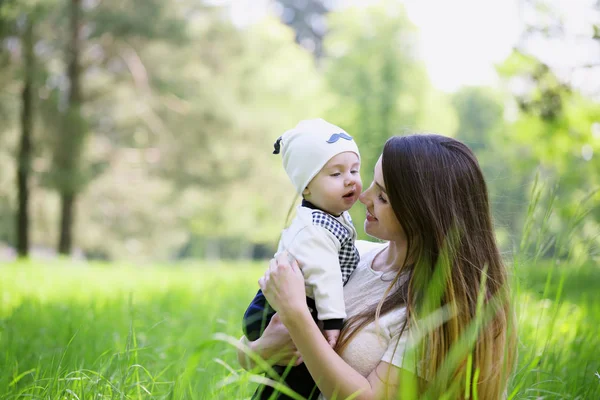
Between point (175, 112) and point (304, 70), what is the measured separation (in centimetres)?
581

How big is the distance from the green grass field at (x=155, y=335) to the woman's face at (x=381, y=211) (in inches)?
19.2

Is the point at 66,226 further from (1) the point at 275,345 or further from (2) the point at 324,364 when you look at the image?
(2) the point at 324,364

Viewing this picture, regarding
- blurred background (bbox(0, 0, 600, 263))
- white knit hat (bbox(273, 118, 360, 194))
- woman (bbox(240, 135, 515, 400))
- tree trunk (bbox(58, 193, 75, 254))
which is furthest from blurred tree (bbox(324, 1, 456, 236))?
woman (bbox(240, 135, 515, 400))

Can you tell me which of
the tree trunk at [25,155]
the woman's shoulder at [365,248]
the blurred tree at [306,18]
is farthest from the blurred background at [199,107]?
the blurred tree at [306,18]

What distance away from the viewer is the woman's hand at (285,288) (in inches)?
66.7

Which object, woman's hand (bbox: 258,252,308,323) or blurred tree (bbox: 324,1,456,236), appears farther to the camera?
blurred tree (bbox: 324,1,456,236)

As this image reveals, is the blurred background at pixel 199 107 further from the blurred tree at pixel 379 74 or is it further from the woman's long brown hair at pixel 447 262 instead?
the woman's long brown hair at pixel 447 262

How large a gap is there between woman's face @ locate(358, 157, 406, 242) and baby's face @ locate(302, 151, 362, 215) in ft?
0.19

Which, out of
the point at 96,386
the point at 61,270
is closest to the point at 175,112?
the point at 61,270

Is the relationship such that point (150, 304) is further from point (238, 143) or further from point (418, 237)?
point (238, 143)

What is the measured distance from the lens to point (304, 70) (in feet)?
70.2

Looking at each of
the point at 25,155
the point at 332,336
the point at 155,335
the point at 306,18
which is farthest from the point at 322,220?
the point at 306,18

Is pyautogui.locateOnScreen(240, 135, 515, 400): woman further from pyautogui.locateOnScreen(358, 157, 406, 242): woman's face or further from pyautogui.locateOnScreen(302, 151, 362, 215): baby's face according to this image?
pyautogui.locateOnScreen(302, 151, 362, 215): baby's face

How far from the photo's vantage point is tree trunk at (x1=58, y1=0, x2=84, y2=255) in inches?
466
